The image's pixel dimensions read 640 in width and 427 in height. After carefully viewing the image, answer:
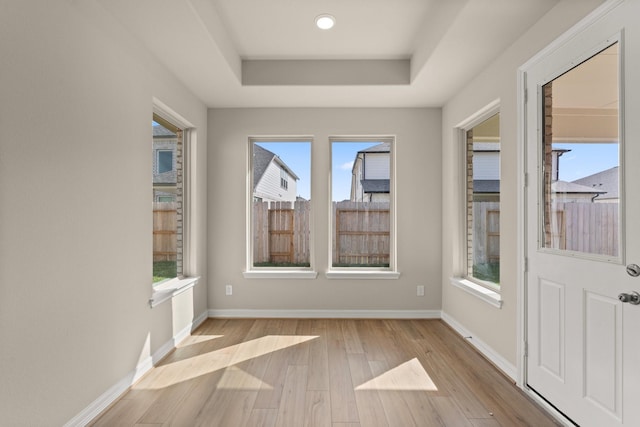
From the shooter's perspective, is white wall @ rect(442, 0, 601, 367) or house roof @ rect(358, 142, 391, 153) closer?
white wall @ rect(442, 0, 601, 367)

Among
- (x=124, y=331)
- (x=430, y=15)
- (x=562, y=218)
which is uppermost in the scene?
(x=430, y=15)

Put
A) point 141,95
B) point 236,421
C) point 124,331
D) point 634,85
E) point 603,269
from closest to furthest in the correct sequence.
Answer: point 634,85 < point 603,269 < point 236,421 < point 124,331 < point 141,95

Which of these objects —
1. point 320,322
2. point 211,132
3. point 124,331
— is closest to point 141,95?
point 211,132

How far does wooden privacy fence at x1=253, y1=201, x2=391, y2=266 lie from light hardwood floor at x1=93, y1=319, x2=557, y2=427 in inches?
37.8

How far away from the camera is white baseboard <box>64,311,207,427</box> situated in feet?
6.59

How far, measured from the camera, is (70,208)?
1.91m

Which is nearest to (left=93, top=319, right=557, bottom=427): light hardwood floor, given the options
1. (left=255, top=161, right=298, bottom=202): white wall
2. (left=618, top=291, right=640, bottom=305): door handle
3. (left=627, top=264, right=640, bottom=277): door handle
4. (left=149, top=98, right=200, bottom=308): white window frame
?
(left=149, top=98, right=200, bottom=308): white window frame

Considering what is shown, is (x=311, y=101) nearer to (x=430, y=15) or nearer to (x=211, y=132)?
(x=211, y=132)

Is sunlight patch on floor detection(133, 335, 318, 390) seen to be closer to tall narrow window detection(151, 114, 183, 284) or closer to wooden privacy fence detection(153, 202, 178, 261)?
tall narrow window detection(151, 114, 183, 284)

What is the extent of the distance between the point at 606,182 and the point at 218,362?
→ 292 centimetres

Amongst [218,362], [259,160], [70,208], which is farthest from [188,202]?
[70,208]

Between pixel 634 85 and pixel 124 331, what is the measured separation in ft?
10.7

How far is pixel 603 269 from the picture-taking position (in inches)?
71.1

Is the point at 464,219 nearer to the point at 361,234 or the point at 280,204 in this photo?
the point at 361,234
